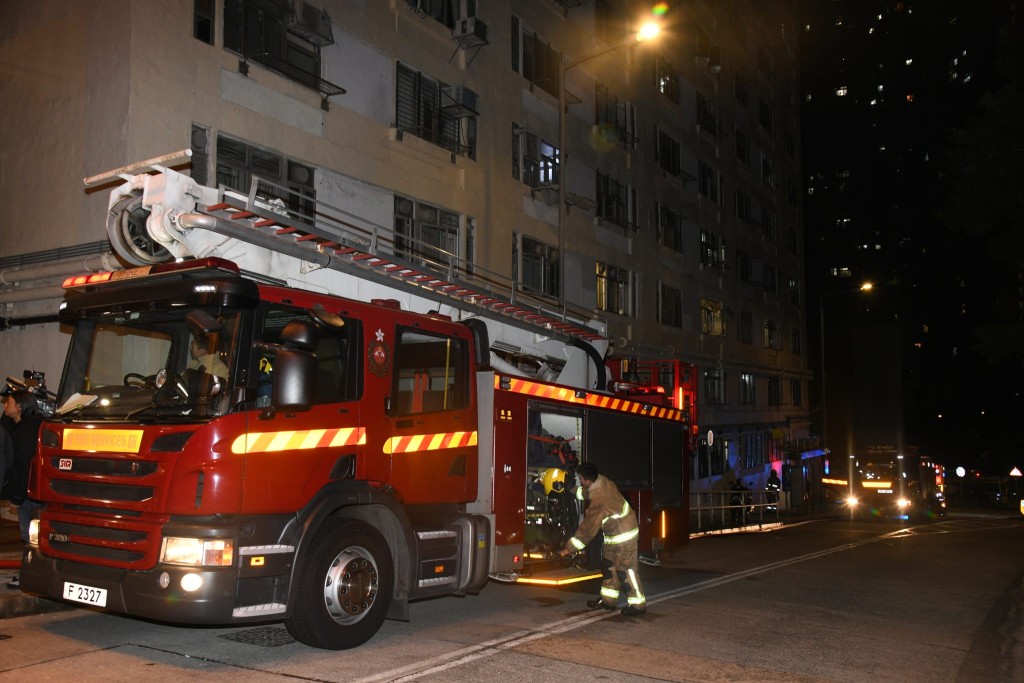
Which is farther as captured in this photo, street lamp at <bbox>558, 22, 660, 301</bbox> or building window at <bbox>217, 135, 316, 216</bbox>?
street lamp at <bbox>558, 22, 660, 301</bbox>

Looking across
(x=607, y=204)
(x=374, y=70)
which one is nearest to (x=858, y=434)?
(x=607, y=204)

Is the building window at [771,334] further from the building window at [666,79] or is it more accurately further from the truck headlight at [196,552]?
the truck headlight at [196,552]

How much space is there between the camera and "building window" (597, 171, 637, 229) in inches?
1028

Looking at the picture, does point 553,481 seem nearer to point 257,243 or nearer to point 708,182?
point 257,243

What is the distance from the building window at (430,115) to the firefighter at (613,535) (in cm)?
1063

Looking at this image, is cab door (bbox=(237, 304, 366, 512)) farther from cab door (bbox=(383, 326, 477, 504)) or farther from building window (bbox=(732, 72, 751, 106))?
building window (bbox=(732, 72, 751, 106))

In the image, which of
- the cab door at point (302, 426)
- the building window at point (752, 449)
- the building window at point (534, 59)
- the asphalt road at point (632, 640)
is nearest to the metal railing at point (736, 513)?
the building window at point (752, 449)

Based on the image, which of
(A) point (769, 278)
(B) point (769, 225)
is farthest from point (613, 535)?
(B) point (769, 225)

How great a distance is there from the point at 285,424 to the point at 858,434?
36248 mm

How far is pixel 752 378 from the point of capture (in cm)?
3781

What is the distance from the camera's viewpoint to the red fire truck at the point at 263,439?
596cm

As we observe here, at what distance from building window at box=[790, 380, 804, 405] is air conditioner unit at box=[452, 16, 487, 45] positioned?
95.5 ft

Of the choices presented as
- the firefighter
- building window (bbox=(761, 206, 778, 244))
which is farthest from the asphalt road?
building window (bbox=(761, 206, 778, 244))

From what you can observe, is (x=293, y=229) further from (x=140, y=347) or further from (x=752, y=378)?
(x=752, y=378)
